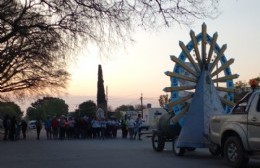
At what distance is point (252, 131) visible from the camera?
41.3ft

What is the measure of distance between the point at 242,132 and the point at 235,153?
2.37 feet

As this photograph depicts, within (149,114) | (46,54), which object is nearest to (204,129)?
(46,54)

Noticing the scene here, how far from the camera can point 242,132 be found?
508 inches

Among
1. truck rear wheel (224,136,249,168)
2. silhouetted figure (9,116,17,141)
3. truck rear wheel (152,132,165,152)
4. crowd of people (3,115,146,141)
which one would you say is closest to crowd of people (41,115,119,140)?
crowd of people (3,115,146,141)

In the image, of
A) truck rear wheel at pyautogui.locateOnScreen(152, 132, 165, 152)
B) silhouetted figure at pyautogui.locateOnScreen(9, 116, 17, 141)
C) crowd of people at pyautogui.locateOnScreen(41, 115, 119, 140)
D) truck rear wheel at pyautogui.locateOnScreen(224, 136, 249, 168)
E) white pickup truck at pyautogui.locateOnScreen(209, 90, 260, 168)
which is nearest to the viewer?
white pickup truck at pyautogui.locateOnScreen(209, 90, 260, 168)

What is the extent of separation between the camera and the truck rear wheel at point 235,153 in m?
12.9

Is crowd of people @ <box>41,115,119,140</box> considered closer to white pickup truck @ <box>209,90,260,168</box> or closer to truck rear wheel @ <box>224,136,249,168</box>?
white pickup truck @ <box>209,90,260,168</box>

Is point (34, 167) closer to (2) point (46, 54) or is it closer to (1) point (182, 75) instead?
(1) point (182, 75)

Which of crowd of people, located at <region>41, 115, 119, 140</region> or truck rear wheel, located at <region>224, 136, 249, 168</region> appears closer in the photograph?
truck rear wheel, located at <region>224, 136, 249, 168</region>

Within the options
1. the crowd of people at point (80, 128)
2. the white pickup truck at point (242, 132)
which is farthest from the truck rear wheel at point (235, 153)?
the crowd of people at point (80, 128)

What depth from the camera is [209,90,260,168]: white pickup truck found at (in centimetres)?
1255

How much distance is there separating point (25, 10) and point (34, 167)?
550 centimetres

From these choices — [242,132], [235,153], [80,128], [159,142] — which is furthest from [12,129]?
[242,132]

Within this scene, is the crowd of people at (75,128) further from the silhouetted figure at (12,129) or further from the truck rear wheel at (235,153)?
the truck rear wheel at (235,153)
